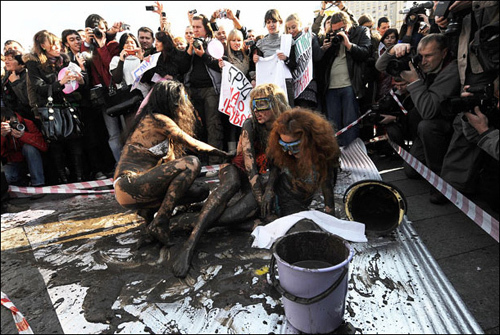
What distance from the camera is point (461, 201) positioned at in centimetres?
260

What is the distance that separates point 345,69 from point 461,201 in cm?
263

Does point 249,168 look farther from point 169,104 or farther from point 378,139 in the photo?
point 378,139

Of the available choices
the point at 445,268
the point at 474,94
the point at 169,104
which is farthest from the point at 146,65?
the point at 445,268

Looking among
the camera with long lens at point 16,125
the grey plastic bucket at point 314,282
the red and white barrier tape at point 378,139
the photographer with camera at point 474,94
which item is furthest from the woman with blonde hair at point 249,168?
the camera with long lens at point 16,125

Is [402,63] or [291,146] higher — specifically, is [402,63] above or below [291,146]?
above

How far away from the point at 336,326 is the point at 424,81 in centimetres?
290

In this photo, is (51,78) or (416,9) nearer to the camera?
(416,9)

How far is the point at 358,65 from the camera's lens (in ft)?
14.5

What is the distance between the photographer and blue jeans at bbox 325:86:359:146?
4.54m

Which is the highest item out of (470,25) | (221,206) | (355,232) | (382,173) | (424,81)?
(470,25)

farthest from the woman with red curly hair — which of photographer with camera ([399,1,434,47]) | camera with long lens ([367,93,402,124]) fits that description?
photographer with camera ([399,1,434,47])

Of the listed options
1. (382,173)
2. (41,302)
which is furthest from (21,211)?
(382,173)

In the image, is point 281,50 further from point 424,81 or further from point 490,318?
point 490,318

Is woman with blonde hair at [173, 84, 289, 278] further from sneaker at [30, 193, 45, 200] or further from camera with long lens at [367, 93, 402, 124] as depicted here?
sneaker at [30, 193, 45, 200]
